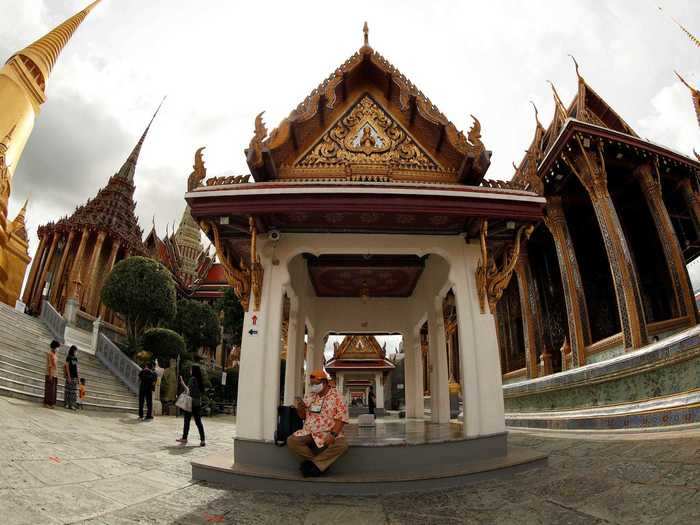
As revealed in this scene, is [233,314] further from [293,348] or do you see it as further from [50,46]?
[50,46]

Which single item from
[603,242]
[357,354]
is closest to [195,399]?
[357,354]

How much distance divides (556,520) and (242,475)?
3.13 metres

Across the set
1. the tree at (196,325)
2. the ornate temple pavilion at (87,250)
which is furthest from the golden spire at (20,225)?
the tree at (196,325)

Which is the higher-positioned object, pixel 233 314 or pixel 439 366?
pixel 233 314

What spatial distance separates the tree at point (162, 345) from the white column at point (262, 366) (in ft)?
52.4

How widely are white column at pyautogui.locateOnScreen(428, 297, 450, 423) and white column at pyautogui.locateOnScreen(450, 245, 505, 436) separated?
293 centimetres

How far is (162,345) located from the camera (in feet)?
63.8

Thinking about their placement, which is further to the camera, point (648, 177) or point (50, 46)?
point (50, 46)

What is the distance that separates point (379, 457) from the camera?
15.5 ft

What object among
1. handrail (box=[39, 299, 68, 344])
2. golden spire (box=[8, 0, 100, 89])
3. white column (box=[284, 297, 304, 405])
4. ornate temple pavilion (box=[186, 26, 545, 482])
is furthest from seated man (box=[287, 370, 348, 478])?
golden spire (box=[8, 0, 100, 89])

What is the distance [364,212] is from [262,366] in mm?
2459

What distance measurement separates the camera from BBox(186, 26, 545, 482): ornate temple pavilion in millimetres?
5270

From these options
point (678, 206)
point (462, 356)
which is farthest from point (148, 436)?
point (678, 206)

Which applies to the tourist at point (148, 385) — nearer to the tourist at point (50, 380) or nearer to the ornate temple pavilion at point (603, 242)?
the tourist at point (50, 380)
